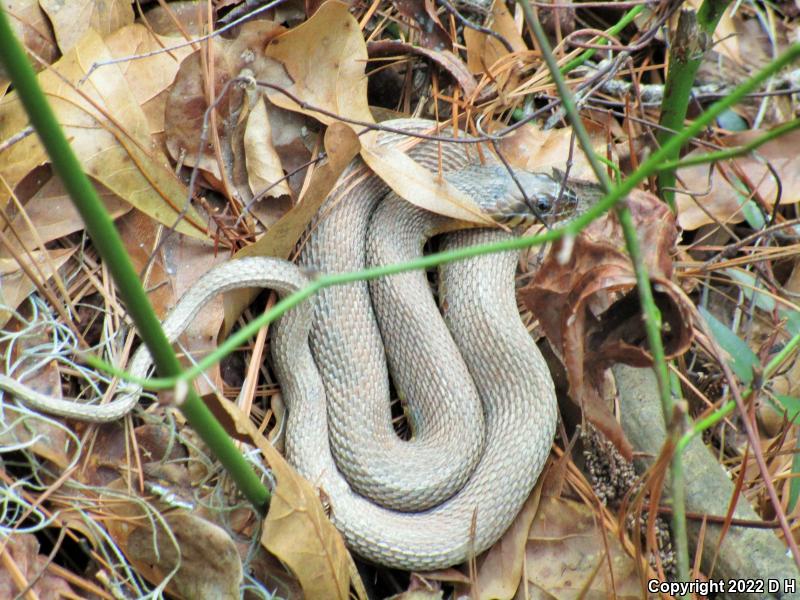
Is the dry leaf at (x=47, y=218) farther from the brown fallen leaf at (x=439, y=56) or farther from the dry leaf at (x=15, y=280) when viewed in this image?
the brown fallen leaf at (x=439, y=56)

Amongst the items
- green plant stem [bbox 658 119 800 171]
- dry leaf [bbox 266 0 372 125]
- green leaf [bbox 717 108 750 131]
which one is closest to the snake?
dry leaf [bbox 266 0 372 125]

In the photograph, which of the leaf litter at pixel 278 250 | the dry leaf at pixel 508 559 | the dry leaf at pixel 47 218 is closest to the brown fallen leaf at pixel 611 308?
the leaf litter at pixel 278 250

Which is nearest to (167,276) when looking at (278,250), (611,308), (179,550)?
(278,250)

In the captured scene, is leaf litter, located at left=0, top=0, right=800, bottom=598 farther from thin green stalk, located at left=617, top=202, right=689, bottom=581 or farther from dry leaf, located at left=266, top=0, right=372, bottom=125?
thin green stalk, located at left=617, top=202, right=689, bottom=581

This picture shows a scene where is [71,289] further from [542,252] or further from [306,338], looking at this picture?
[542,252]

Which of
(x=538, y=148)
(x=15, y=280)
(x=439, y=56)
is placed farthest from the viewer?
(x=538, y=148)

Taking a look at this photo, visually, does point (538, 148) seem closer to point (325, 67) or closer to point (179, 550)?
point (325, 67)
